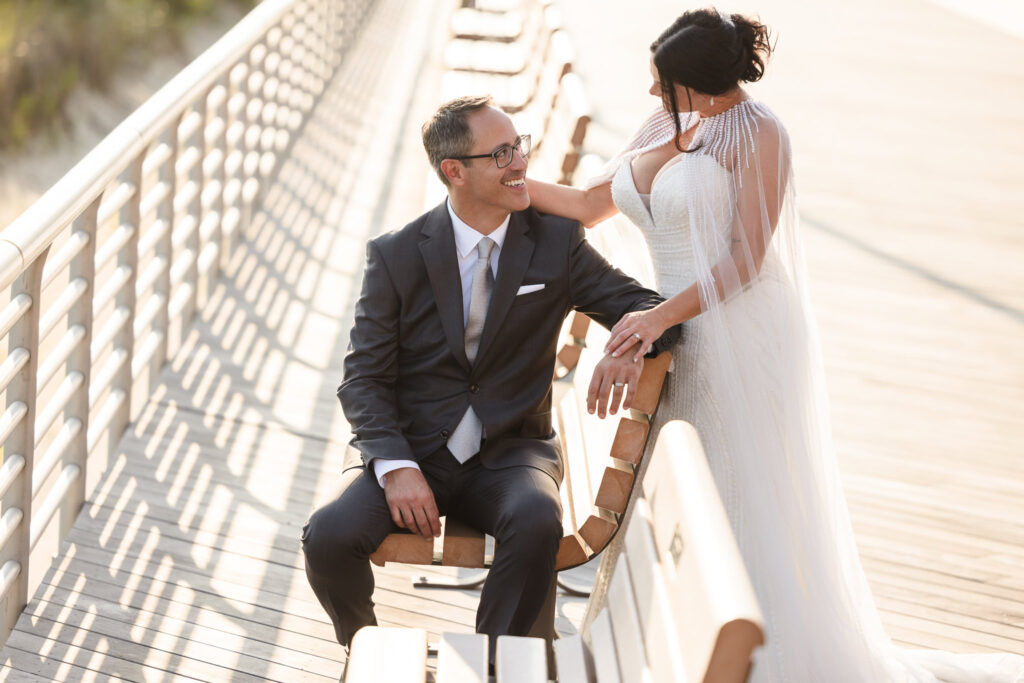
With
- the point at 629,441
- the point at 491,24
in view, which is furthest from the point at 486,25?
the point at 629,441

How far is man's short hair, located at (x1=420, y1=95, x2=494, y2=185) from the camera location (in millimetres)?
2475

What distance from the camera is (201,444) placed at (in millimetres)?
3562

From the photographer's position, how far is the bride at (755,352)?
2.36 m

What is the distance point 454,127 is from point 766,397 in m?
0.98

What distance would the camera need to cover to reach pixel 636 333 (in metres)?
2.31

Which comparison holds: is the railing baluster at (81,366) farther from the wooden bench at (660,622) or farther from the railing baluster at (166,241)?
the wooden bench at (660,622)

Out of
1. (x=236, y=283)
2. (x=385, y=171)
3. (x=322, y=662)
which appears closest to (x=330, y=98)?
(x=385, y=171)

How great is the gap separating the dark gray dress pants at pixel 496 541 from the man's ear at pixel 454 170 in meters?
0.72

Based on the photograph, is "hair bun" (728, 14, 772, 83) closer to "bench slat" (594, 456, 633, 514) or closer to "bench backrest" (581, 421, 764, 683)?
"bench slat" (594, 456, 633, 514)

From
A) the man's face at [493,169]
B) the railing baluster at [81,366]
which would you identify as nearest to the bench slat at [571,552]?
the man's face at [493,169]

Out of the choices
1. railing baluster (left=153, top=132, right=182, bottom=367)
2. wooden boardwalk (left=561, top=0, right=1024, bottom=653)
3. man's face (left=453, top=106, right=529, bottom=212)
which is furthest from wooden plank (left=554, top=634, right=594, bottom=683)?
railing baluster (left=153, top=132, right=182, bottom=367)

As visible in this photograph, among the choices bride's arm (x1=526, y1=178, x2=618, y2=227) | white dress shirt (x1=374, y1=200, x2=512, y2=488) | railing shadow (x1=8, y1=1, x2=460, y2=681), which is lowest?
railing shadow (x1=8, y1=1, x2=460, y2=681)

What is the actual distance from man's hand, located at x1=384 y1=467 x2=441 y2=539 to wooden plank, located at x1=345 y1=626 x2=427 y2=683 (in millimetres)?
497

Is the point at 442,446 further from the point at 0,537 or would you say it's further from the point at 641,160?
the point at 0,537
